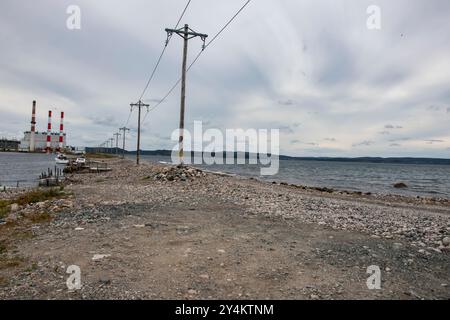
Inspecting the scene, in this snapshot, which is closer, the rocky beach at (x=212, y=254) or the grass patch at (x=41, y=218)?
the rocky beach at (x=212, y=254)

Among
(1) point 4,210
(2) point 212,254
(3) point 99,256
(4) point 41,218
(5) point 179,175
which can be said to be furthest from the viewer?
(5) point 179,175

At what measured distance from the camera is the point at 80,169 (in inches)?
1981

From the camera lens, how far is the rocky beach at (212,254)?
6.27m

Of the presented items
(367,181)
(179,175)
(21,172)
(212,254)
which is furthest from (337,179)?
(212,254)

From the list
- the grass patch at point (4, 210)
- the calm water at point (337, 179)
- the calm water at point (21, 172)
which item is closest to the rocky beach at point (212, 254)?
the grass patch at point (4, 210)

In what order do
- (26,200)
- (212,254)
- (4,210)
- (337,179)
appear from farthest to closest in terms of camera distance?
(337,179)
(26,200)
(4,210)
(212,254)

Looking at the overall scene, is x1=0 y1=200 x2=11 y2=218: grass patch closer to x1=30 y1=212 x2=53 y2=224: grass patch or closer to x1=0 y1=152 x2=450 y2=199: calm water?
x1=30 y1=212 x2=53 y2=224: grass patch

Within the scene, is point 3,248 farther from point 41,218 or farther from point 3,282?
point 41,218

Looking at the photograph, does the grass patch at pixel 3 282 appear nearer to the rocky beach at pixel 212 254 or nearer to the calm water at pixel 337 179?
the rocky beach at pixel 212 254

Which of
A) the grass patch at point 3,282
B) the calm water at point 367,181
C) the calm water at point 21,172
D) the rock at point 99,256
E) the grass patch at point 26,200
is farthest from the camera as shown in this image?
the calm water at point 367,181

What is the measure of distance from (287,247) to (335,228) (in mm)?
3448

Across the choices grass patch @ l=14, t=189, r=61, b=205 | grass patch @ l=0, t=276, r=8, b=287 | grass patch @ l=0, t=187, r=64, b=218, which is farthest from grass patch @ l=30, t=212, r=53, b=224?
grass patch @ l=0, t=276, r=8, b=287

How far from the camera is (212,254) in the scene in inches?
325

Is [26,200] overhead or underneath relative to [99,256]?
overhead
